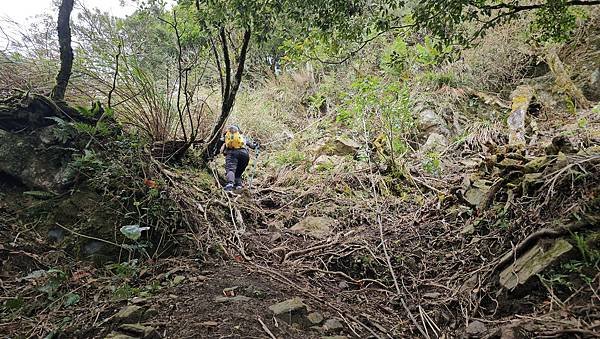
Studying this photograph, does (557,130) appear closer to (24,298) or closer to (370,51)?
(370,51)

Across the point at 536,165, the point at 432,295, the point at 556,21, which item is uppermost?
the point at 556,21

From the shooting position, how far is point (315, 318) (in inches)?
99.0

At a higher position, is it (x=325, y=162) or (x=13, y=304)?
(x=13, y=304)

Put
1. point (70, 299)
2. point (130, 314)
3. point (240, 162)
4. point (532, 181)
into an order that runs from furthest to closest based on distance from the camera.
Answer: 1. point (240, 162)
2. point (532, 181)
3. point (70, 299)
4. point (130, 314)

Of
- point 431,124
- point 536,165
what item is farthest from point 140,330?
point 431,124

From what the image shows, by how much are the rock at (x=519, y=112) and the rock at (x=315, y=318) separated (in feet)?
15.4

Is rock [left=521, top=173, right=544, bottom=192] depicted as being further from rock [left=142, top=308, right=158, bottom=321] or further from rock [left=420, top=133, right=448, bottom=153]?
rock [left=420, top=133, right=448, bottom=153]

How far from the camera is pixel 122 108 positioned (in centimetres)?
414

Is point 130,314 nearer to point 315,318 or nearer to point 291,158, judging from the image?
point 315,318

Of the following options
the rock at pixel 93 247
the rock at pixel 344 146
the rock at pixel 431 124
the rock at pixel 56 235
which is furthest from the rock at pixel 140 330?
the rock at pixel 431 124

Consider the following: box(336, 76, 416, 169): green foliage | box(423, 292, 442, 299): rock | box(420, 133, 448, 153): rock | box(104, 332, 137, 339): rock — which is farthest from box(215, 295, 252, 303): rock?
box(420, 133, 448, 153): rock

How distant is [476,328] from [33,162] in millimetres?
3600

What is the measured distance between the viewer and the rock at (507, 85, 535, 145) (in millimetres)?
6248

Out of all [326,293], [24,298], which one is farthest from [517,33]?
[24,298]
